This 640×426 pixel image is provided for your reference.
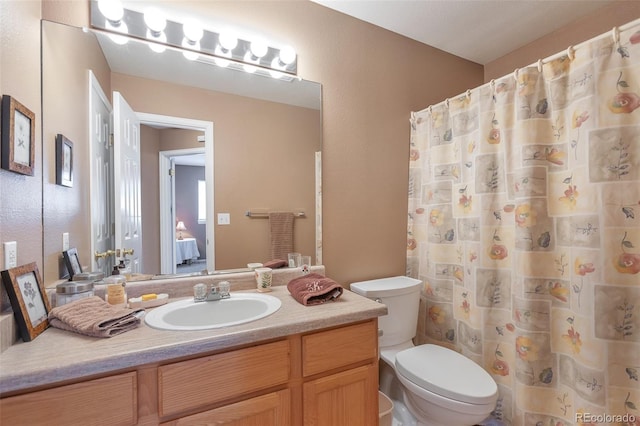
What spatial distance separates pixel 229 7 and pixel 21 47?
0.93m

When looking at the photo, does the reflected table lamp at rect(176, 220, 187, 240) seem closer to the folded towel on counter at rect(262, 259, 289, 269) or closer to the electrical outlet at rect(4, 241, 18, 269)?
the folded towel on counter at rect(262, 259, 289, 269)

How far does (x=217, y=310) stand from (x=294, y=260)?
0.53m

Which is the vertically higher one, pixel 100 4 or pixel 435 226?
pixel 100 4

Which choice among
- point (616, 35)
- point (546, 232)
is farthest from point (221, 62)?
point (546, 232)

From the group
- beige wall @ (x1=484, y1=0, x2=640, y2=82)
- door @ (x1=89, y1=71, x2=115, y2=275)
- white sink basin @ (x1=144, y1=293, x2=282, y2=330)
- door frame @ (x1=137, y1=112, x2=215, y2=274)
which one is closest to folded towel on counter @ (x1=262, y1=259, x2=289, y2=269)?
white sink basin @ (x1=144, y1=293, x2=282, y2=330)

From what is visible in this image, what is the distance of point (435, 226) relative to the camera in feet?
6.31

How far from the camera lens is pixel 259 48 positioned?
1573 millimetres

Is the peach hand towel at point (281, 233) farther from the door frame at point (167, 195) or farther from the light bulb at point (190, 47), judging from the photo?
the light bulb at point (190, 47)

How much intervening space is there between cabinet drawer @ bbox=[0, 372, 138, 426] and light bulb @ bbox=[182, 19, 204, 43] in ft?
4.88

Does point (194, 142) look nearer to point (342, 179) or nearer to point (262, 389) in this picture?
point (342, 179)

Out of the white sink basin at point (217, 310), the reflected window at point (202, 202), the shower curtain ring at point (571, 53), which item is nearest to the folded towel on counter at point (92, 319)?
the white sink basin at point (217, 310)

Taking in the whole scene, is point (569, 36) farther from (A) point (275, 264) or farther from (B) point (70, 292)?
(B) point (70, 292)

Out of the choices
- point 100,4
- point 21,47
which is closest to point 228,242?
point 21,47

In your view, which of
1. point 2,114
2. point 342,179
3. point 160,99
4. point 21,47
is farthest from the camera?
point 342,179
